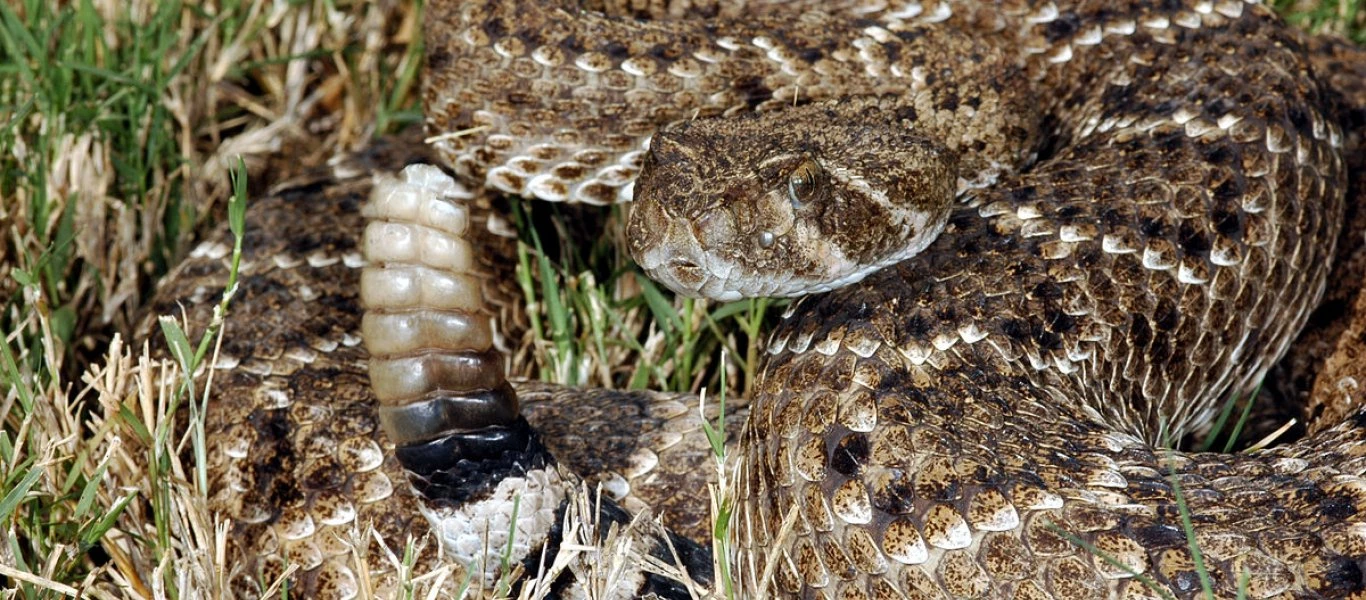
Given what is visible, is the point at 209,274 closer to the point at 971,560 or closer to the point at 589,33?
the point at 589,33

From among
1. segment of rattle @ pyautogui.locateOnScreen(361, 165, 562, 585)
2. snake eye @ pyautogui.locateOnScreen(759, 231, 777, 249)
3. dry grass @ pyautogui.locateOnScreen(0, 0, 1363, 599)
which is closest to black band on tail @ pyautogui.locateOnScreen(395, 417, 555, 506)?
segment of rattle @ pyautogui.locateOnScreen(361, 165, 562, 585)

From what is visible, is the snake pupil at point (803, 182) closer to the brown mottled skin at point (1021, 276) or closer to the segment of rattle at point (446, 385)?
the brown mottled skin at point (1021, 276)

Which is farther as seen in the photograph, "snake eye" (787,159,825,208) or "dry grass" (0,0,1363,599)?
"dry grass" (0,0,1363,599)

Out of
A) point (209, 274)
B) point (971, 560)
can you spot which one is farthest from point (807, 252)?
point (209, 274)

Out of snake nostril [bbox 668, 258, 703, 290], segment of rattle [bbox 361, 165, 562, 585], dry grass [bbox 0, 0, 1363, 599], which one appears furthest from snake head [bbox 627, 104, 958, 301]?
dry grass [bbox 0, 0, 1363, 599]

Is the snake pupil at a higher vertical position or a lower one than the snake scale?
higher

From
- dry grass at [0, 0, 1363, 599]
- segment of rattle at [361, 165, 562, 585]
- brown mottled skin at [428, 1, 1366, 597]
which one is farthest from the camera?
dry grass at [0, 0, 1363, 599]

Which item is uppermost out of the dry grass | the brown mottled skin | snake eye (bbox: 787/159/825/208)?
snake eye (bbox: 787/159/825/208)

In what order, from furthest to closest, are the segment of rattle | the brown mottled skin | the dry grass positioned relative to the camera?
the dry grass
the segment of rattle
the brown mottled skin

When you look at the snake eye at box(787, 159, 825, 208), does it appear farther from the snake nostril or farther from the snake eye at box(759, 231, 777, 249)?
the snake nostril
